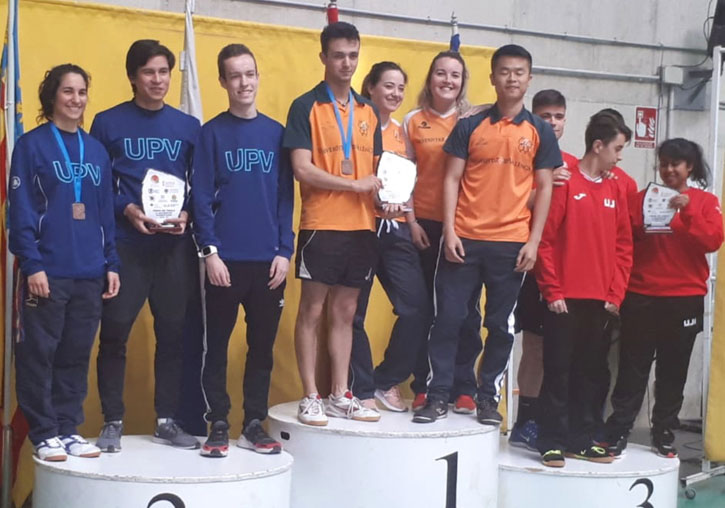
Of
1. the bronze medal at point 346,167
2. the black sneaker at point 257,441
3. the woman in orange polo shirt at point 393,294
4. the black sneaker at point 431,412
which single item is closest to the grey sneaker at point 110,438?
the black sneaker at point 257,441

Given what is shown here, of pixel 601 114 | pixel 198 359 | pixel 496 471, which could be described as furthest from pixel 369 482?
pixel 601 114

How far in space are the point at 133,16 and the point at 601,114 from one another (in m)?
2.10

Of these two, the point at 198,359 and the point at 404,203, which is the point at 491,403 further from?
the point at 198,359

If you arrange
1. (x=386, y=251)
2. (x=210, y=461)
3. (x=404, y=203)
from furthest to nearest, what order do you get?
(x=386, y=251) → (x=404, y=203) → (x=210, y=461)

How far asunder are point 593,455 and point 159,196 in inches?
86.0

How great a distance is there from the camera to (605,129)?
14.4ft

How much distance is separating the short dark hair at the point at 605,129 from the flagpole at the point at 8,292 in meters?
2.41

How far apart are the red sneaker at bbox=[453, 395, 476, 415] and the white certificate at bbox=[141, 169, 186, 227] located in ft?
5.04

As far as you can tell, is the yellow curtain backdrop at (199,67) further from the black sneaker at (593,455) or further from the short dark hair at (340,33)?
the black sneaker at (593,455)

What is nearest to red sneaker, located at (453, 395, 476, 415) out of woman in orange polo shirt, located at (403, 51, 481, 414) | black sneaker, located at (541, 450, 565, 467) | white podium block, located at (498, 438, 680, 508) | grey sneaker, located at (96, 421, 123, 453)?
woman in orange polo shirt, located at (403, 51, 481, 414)

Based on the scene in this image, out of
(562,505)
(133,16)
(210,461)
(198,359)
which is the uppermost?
(133,16)

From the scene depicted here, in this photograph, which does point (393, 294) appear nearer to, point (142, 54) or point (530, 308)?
point (530, 308)

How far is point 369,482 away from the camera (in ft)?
13.0

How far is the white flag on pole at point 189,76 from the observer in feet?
13.9
